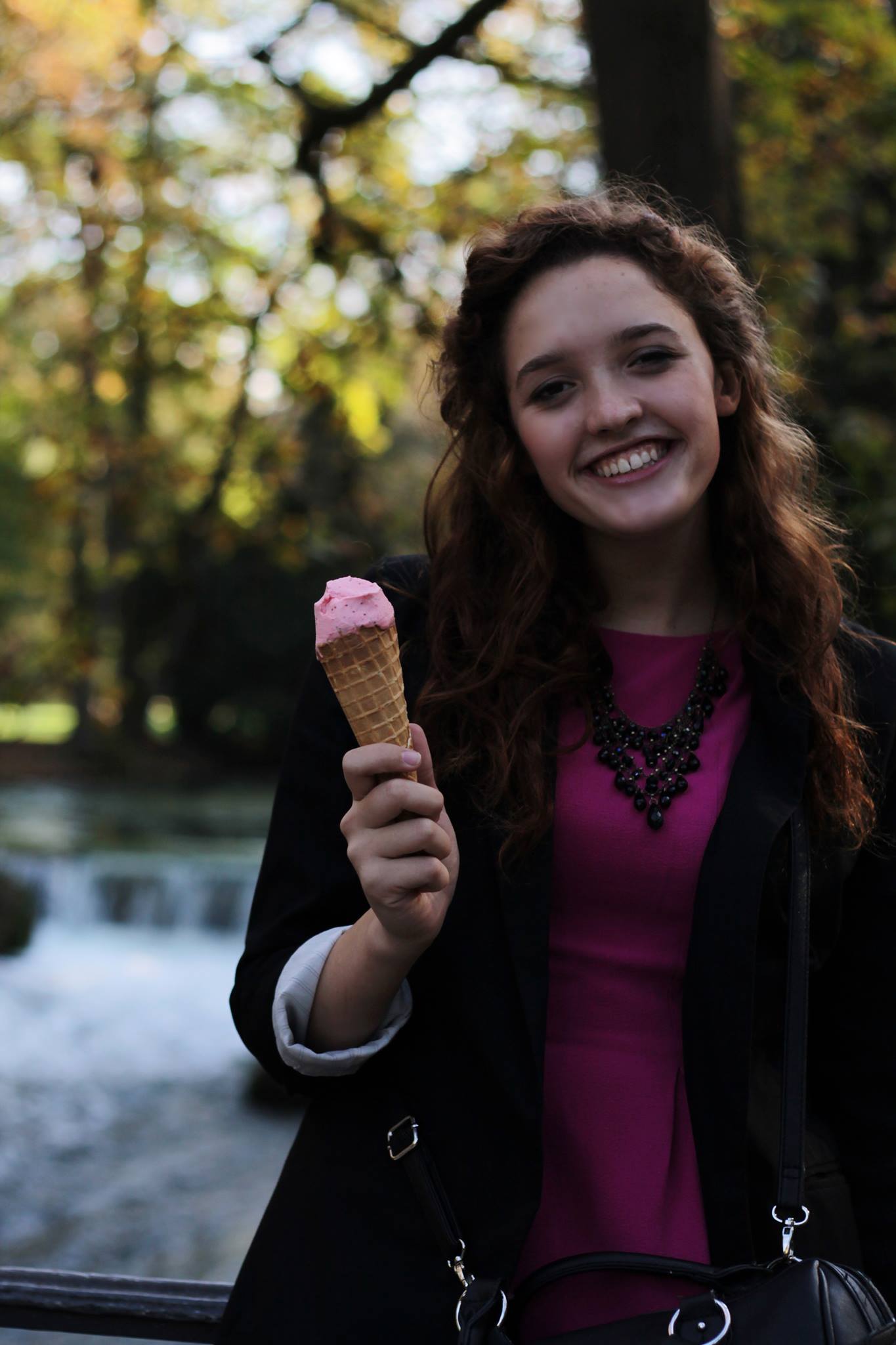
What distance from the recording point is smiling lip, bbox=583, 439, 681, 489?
6.73 feet

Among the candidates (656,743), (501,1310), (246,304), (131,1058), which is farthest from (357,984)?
(131,1058)

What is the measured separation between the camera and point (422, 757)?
178cm

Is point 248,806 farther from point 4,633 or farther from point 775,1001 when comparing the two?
point 775,1001

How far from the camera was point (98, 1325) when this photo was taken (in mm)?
2408

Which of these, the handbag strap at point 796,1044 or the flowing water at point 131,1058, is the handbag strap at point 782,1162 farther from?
the flowing water at point 131,1058

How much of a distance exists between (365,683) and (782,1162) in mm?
883

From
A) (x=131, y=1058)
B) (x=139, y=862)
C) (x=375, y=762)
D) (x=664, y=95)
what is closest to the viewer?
(x=375, y=762)

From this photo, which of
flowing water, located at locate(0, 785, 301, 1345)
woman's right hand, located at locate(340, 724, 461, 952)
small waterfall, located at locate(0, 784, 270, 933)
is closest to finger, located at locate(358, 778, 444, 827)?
woman's right hand, located at locate(340, 724, 461, 952)

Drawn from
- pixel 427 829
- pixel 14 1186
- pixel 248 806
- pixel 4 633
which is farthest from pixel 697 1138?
pixel 4 633

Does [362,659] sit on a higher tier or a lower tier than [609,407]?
lower

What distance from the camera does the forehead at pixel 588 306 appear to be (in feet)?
6.80

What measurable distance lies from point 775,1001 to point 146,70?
10.3 metres

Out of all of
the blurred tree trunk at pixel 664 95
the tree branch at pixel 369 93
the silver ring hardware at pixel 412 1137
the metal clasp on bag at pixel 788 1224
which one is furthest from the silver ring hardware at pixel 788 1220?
the tree branch at pixel 369 93

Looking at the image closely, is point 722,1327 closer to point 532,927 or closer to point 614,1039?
point 614,1039
